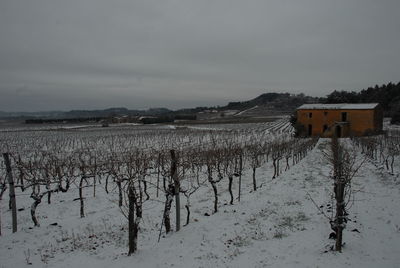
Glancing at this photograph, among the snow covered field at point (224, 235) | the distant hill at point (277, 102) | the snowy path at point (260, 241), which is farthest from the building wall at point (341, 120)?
the distant hill at point (277, 102)

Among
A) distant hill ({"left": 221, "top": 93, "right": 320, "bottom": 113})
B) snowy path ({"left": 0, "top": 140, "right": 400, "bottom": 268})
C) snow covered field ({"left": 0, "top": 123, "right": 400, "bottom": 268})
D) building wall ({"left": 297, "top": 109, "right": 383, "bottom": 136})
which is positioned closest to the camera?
snowy path ({"left": 0, "top": 140, "right": 400, "bottom": 268})

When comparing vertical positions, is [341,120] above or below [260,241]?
above

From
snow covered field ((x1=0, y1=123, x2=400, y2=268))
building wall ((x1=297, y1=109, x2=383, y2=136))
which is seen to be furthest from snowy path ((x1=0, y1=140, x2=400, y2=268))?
building wall ((x1=297, y1=109, x2=383, y2=136))

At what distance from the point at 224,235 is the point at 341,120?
4150 centimetres

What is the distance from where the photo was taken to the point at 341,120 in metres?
43.8

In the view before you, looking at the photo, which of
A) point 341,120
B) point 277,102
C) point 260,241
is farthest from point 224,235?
point 277,102

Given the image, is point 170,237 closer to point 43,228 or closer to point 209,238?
point 209,238

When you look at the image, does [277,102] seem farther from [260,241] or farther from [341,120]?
[260,241]

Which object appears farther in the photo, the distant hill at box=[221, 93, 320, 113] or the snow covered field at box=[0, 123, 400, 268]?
the distant hill at box=[221, 93, 320, 113]

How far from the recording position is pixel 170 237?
8703 mm

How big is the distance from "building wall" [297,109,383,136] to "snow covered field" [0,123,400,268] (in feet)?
105

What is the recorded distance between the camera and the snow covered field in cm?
698

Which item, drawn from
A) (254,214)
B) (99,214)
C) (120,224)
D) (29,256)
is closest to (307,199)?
(254,214)

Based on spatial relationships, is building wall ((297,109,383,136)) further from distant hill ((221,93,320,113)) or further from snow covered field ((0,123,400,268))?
distant hill ((221,93,320,113))
